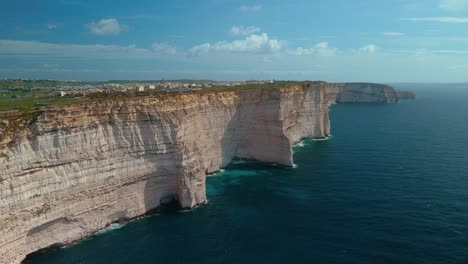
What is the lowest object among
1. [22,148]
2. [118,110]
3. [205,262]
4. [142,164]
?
[205,262]

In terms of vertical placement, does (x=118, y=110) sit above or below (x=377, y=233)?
above

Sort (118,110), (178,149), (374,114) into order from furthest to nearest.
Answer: (374,114)
(178,149)
(118,110)

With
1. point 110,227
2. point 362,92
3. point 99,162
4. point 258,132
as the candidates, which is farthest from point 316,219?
point 362,92

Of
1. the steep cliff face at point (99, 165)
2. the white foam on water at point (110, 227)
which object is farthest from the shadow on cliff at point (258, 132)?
the white foam on water at point (110, 227)

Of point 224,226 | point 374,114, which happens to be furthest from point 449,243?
point 374,114

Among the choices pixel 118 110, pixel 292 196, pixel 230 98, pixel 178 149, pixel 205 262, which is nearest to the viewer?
pixel 205 262

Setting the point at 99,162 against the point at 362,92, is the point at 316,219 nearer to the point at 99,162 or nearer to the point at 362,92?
the point at 99,162

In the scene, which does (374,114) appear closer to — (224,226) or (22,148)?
(224,226)

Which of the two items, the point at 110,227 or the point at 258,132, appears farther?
the point at 258,132
